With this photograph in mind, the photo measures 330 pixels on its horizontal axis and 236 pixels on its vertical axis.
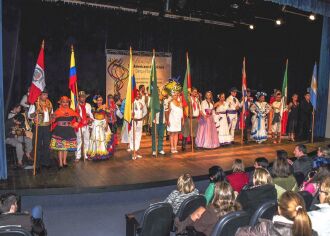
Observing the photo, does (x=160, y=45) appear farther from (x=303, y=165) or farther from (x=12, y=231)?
(x=12, y=231)

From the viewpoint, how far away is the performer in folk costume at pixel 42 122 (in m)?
7.77

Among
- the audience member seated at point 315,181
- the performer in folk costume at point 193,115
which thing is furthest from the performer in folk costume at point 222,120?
the audience member seated at point 315,181

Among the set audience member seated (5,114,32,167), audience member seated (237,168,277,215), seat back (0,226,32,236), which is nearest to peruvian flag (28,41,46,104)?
audience member seated (5,114,32,167)

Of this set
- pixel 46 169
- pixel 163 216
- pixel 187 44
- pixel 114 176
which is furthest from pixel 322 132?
pixel 163 216

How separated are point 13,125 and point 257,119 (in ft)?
21.9

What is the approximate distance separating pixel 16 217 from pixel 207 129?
7362 millimetres

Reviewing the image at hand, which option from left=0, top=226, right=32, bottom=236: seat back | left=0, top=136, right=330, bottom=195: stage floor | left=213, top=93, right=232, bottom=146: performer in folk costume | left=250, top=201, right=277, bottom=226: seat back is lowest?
left=0, top=136, right=330, bottom=195: stage floor

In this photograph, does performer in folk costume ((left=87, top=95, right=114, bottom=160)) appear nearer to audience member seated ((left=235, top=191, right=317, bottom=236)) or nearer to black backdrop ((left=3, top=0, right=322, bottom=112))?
black backdrop ((left=3, top=0, right=322, bottom=112))

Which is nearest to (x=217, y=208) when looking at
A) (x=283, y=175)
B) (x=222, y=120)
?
(x=283, y=175)

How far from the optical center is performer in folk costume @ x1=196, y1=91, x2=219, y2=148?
10.6 metres

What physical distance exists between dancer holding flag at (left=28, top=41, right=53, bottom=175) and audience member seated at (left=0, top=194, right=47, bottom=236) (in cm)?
372

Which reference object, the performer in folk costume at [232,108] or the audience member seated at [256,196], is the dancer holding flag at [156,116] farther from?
the audience member seated at [256,196]

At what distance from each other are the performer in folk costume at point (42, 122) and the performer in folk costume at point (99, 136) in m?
1.11

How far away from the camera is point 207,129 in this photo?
1072cm
